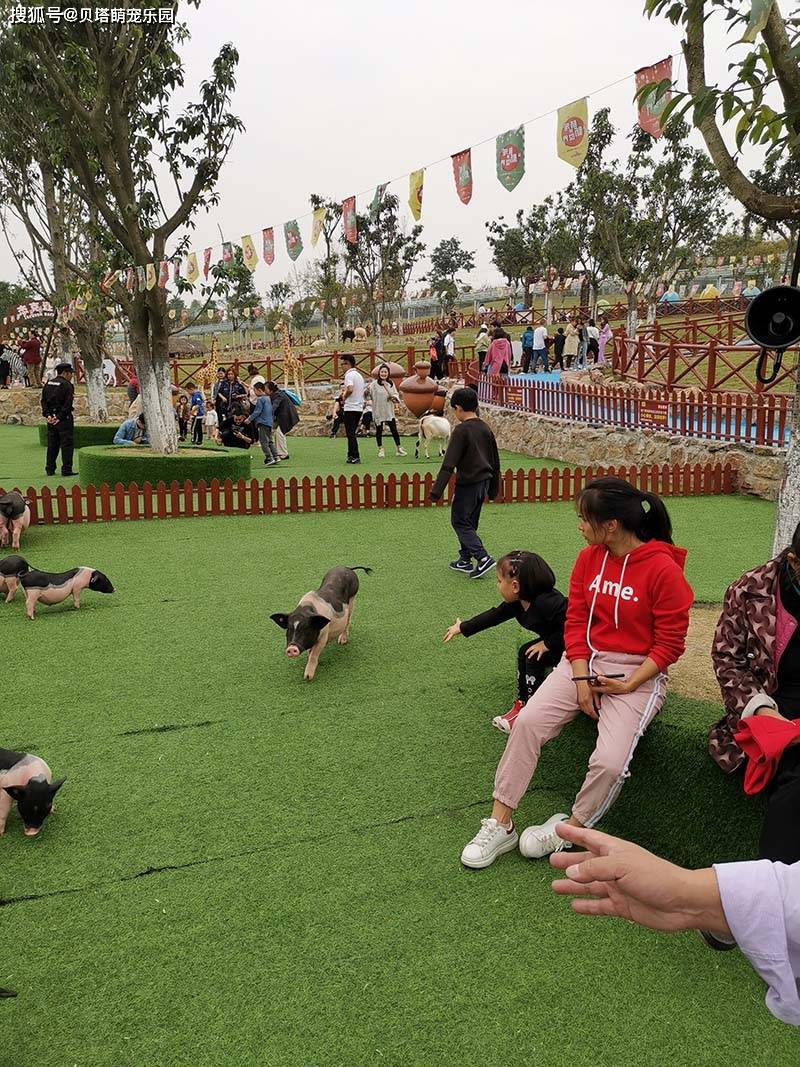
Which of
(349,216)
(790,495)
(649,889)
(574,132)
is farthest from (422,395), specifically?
(649,889)

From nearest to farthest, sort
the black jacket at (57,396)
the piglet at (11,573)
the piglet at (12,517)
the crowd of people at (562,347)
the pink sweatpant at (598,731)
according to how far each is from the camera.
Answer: the pink sweatpant at (598,731), the piglet at (11,573), the piglet at (12,517), the black jacket at (57,396), the crowd of people at (562,347)

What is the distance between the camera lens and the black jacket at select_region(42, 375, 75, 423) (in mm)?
11805

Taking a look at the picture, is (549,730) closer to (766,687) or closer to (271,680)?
(766,687)

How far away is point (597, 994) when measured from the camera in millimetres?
2404

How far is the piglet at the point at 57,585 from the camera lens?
19.5 ft

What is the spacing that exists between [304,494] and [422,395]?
11802 mm

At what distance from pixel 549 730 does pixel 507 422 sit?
1479 centimetres

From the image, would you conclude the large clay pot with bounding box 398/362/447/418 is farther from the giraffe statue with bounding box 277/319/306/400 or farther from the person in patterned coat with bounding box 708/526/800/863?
the person in patterned coat with bounding box 708/526/800/863

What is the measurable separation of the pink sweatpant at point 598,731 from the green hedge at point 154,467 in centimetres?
899

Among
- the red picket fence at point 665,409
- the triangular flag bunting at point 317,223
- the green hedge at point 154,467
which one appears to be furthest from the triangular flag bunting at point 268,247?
the green hedge at point 154,467

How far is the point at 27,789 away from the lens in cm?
317

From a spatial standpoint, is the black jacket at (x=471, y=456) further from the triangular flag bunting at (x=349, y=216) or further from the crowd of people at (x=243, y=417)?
the triangular flag bunting at (x=349, y=216)

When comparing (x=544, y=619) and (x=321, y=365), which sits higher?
(x=321, y=365)

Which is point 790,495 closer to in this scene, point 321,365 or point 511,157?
point 511,157
